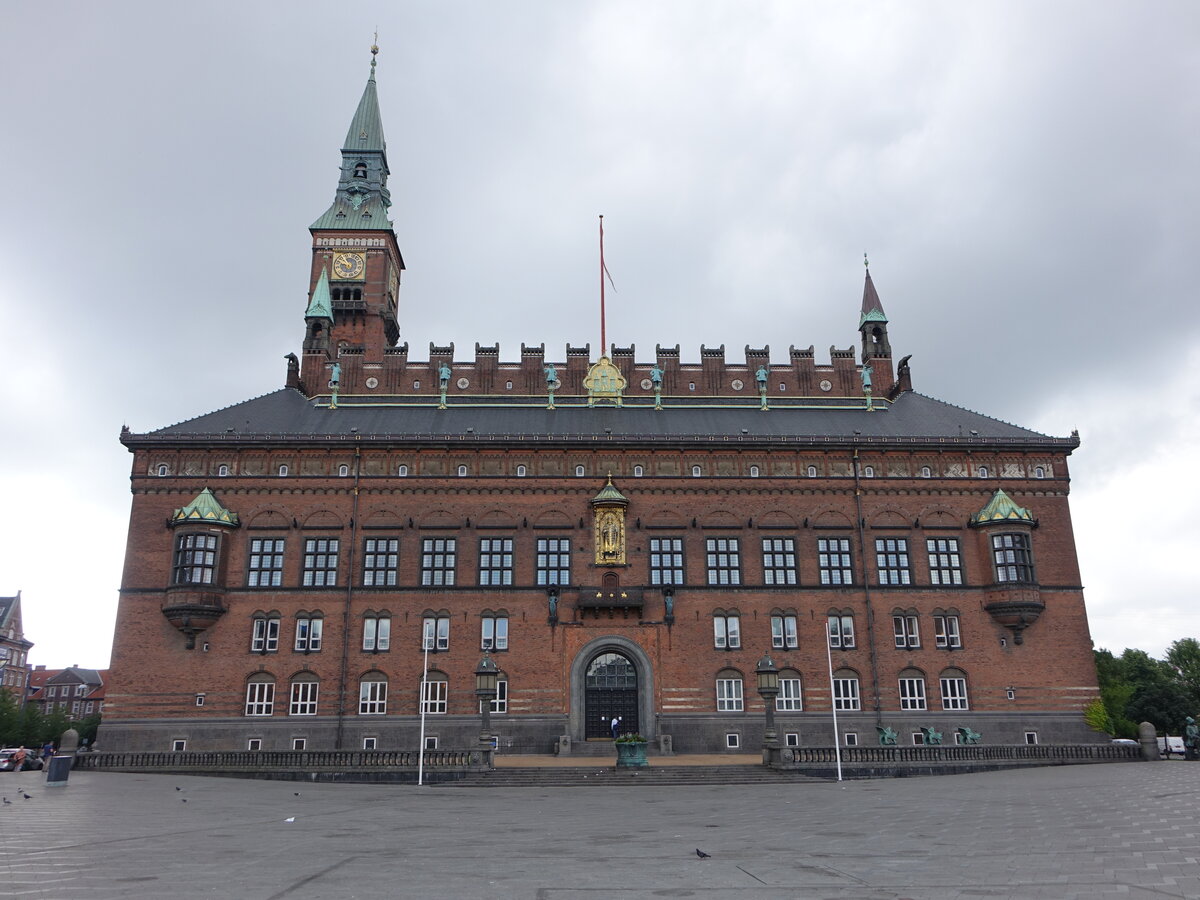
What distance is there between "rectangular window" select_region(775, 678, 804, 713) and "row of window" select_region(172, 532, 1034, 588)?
16.8 ft

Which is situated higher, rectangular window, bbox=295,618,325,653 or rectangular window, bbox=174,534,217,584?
rectangular window, bbox=174,534,217,584

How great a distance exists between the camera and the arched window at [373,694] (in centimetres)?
4519

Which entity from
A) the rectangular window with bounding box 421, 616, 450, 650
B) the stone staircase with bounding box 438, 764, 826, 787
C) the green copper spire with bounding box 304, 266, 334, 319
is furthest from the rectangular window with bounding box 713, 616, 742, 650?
the green copper spire with bounding box 304, 266, 334, 319

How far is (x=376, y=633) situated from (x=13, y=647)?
9466 cm

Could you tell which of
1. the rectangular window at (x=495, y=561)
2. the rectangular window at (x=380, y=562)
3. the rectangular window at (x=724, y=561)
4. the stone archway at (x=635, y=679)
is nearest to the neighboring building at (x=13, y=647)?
the rectangular window at (x=380, y=562)

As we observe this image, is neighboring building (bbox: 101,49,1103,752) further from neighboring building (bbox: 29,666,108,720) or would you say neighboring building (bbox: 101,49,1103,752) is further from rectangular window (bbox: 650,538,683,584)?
neighboring building (bbox: 29,666,108,720)

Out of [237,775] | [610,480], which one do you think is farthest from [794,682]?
[237,775]

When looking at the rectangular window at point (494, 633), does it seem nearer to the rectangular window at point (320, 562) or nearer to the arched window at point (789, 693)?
the rectangular window at point (320, 562)

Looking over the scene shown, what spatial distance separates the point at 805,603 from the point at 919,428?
13.1 meters

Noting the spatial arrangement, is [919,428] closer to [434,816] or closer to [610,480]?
[610,480]

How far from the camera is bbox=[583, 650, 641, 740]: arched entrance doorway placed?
4550cm

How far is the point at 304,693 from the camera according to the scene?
4547 cm

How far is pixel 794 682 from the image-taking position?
151 feet

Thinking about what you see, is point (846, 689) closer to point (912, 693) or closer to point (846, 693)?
point (846, 693)
